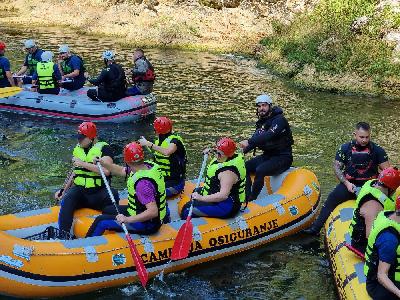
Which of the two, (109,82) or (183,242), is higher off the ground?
(183,242)

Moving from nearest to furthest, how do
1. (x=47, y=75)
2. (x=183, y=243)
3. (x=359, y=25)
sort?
1. (x=183, y=243)
2. (x=47, y=75)
3. (x=359, y=25)

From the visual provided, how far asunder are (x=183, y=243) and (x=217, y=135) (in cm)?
653

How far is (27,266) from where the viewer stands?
682 centimetres

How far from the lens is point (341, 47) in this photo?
19844 mm

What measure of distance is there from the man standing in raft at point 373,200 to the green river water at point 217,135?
1.13 m

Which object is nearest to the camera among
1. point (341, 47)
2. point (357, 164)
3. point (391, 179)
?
point (391, 179)

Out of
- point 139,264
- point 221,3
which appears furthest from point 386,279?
point 221,3

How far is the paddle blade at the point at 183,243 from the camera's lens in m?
7.55

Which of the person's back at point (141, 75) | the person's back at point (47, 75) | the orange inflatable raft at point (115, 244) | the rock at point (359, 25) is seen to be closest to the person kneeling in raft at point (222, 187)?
the orange inflatable raft at point (115, 244)

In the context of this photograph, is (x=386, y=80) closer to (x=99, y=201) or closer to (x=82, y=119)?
(x=82, y=119)

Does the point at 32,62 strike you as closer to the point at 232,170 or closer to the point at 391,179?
the point at 232,170

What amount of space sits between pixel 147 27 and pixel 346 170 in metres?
19.3

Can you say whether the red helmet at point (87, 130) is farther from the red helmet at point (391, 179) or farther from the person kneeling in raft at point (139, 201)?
the red helmet at point (391, 179)

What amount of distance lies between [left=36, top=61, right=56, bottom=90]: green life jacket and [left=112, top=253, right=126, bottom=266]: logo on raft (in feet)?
26.0
